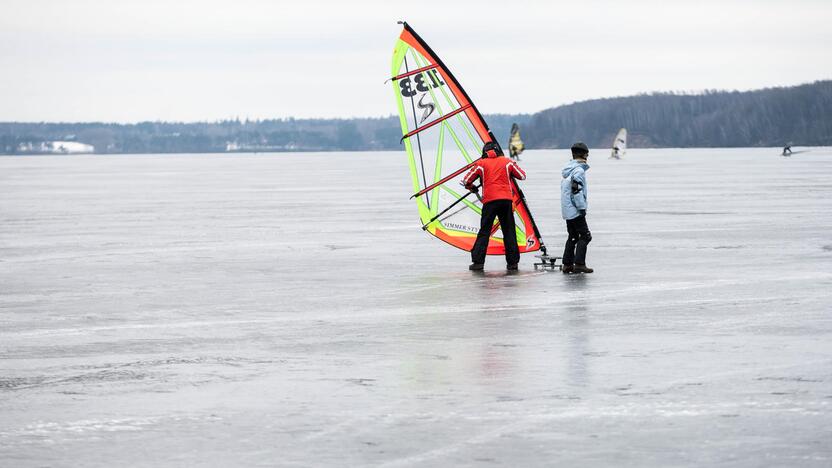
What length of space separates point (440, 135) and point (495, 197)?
1.80 metres

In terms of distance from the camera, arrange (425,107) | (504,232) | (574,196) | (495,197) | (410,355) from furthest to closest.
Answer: (425,107)
(504,232)
(495,197)
(574,196)
(410,355)

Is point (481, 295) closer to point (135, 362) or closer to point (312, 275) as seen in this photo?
point (312, 275)

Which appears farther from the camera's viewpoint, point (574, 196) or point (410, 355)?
point (574, 196)

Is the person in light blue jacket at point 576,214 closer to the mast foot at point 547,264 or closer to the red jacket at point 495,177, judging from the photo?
the mast foot at point 547,264

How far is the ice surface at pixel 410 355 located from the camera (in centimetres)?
657

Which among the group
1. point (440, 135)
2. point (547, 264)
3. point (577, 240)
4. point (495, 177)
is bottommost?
point (547, 264)

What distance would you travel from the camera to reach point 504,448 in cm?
643

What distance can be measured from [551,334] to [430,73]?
7.73 m

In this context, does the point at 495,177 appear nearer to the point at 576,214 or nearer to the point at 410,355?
the point at 576,214

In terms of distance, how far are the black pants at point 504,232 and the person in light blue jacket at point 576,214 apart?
80cm

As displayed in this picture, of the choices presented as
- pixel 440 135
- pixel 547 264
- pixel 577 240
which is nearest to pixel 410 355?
pixel 577 240

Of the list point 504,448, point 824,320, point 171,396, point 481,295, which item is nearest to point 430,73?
point 481,295

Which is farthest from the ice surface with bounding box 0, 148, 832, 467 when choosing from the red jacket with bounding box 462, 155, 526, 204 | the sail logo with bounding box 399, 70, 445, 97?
the sail logo with bounding box 399, 70, 445, 97

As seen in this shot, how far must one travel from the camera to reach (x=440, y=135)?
17.6m
